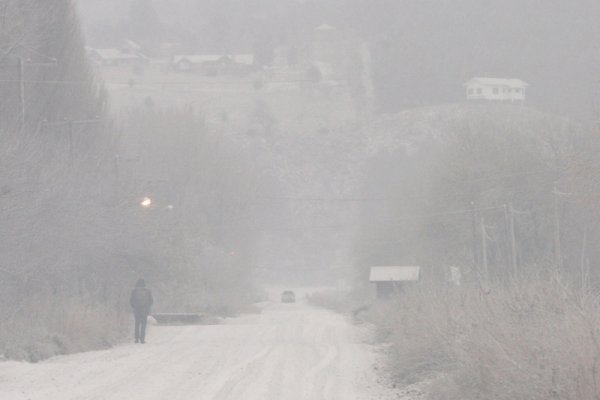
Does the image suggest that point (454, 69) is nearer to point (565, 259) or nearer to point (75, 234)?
point (565, 259)

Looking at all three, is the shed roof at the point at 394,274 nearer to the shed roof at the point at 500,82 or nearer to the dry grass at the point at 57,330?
the dry grass at the point at 57,330

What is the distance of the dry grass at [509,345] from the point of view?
531 inches

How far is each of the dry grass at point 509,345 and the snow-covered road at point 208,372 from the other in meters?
1.10

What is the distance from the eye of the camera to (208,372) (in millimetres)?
21562

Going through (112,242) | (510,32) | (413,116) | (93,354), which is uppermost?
(510,32)

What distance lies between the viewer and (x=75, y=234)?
3506 centimetres

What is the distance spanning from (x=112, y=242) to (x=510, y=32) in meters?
140

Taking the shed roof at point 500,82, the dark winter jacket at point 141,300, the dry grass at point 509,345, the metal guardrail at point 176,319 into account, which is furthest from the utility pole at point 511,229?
the shed roof at point 500,82

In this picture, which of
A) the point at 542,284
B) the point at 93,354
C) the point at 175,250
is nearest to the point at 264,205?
the point at 175,250

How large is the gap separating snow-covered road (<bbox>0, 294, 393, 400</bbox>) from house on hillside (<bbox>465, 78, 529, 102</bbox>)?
10541 cm

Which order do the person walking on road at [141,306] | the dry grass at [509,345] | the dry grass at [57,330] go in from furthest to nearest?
the person walking on road at [141,306] < the dry grass at [57,330] < the dry grass at [509,345]

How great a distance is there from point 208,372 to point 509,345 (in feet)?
24.3

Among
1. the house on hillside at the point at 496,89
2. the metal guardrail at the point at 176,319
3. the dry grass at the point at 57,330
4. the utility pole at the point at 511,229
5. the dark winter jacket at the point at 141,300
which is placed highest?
the house on hillside at the point at 496,89

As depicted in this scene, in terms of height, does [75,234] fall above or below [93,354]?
above
